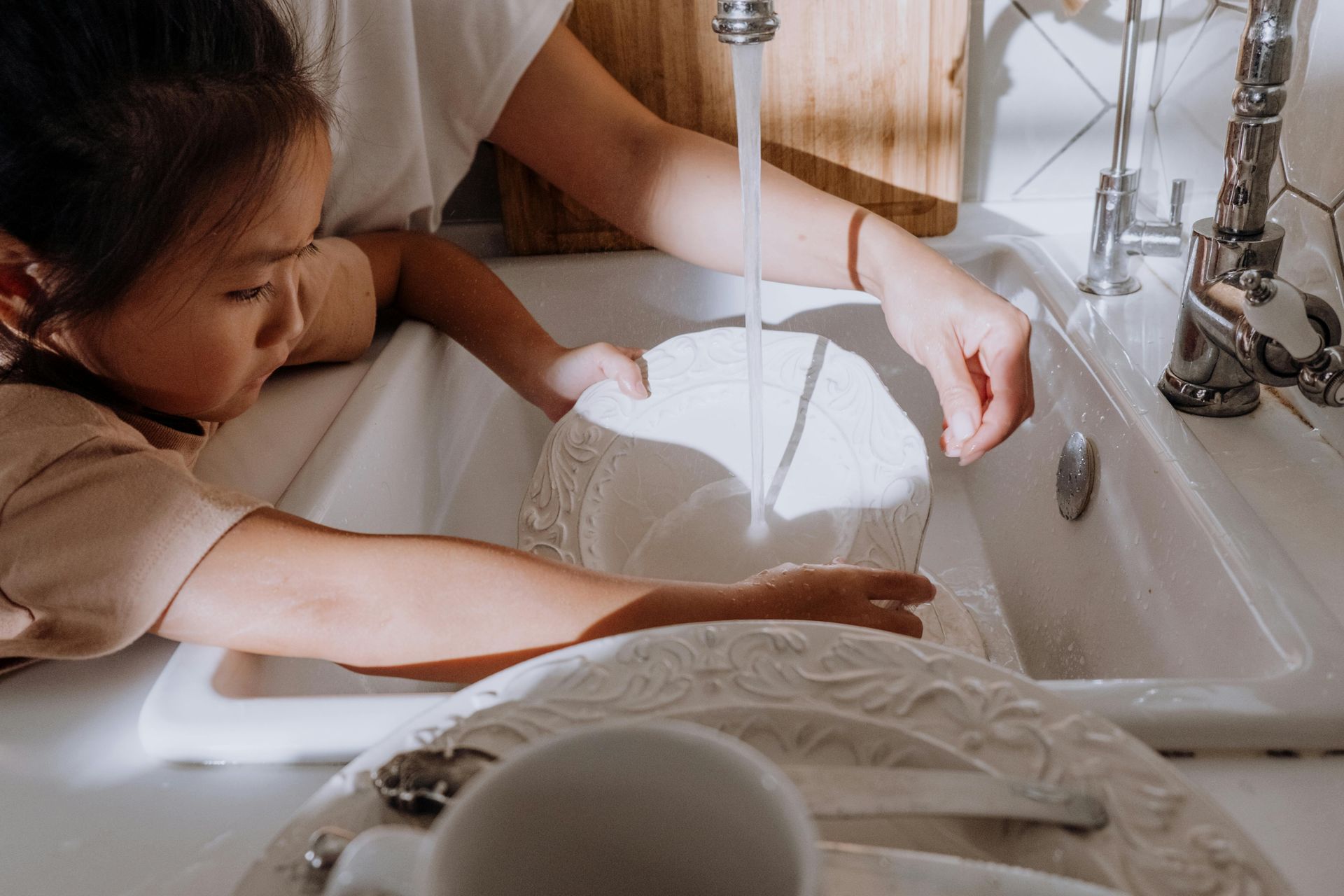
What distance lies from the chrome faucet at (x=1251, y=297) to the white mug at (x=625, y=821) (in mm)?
388

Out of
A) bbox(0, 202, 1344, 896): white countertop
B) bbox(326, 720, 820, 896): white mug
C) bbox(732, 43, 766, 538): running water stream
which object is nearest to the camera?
bbox(326, 720, 820, 896): white mug

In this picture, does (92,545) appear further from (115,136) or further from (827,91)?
(827,91)

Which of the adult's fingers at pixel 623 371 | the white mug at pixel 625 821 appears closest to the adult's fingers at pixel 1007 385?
the adult's fingers at pixel 623 371

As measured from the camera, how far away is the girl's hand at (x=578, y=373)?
732 mm

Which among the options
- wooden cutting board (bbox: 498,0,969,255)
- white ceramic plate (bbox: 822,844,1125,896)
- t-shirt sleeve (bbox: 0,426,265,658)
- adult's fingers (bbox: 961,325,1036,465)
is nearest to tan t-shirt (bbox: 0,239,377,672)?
t-shirt sleeve (bbox: 0,426,265,658)

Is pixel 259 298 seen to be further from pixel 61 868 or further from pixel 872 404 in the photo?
pixel 872 404

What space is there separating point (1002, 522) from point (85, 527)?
0.60 meters

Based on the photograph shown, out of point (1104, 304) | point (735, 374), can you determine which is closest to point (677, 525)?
point (735, 374)

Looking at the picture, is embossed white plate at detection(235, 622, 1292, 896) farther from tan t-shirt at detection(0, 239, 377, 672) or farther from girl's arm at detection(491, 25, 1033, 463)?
girl's arm at detection(491, 25, 1033, 463)

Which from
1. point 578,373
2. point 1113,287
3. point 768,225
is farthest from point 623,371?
point 1113,287

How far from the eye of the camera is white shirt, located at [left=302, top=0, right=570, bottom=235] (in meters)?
0.79

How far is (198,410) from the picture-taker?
529 mm

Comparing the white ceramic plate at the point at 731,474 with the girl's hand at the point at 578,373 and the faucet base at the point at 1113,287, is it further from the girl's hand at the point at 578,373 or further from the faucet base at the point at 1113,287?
the faucet base at the point at 1113,287

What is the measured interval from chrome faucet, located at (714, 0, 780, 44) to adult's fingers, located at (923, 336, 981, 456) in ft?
0.77
